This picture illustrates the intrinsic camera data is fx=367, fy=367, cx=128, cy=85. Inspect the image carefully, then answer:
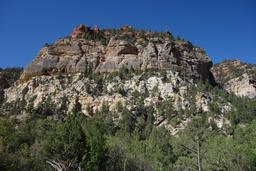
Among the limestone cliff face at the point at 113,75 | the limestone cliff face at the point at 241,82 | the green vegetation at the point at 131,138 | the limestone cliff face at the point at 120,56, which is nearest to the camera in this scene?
the green vegetation at the point at 131,138

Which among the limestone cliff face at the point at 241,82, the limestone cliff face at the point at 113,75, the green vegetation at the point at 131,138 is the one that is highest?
the limestone cliff face at the point at 241,82

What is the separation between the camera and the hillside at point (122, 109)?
47.4 metres

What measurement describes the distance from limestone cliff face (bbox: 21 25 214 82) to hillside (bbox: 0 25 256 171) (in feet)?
1.06

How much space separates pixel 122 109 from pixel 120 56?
93.8 feet

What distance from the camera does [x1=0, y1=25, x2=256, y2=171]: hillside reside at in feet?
155

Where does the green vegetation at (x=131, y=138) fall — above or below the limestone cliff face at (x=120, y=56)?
below

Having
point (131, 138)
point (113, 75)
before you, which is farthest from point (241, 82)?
point (131, 138)

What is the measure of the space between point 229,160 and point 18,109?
69558 millimetres

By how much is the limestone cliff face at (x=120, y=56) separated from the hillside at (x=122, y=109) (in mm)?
324

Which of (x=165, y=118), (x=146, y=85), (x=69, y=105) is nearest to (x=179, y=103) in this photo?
(x=165, y=118)

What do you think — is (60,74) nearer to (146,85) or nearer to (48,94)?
(48,94)

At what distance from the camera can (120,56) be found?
115875 mm

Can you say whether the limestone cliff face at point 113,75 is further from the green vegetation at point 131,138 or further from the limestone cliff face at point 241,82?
the limestone cliff face at point 241,82

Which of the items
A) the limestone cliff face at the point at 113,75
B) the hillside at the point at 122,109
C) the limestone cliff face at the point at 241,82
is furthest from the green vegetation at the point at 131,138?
the limestone cliff face at the point at 241,82
